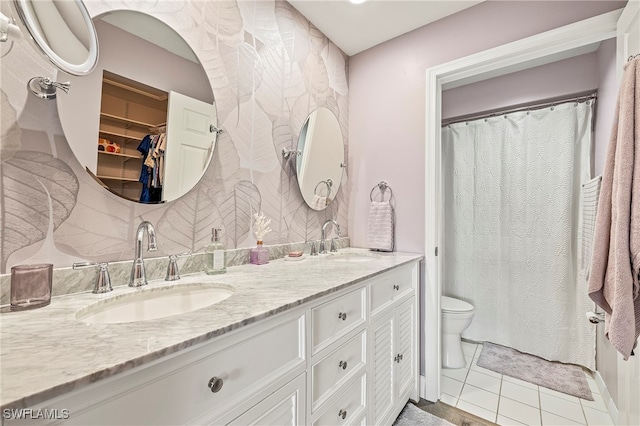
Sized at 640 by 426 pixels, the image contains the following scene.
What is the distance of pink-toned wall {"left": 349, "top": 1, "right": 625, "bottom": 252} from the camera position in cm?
156

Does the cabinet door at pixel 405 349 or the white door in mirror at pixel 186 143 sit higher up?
the white door in mirror at pixel 186 143

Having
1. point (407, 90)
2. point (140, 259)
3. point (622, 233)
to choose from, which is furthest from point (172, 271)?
point (407, 90)

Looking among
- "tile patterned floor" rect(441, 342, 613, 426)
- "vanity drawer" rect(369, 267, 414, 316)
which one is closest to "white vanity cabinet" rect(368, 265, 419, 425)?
"vanity drawer" rect(369, 267, 414, 316)

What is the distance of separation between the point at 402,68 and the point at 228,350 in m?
2.02

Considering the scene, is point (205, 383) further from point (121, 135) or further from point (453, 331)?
point (453, 331)

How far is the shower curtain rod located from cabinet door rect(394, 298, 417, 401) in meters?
1.89

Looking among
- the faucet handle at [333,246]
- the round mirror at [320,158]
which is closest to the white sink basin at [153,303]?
the round mirror at [320,158]

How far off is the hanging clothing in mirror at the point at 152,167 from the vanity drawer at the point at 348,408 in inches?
40.0

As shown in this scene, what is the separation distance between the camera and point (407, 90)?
6.35ft

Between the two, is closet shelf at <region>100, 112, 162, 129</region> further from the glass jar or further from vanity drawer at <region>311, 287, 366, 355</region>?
vanity drawer at <region>311, 287, 366, 355</region>

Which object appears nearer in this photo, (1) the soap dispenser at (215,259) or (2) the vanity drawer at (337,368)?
(2) the vanity drawer at (337,368)

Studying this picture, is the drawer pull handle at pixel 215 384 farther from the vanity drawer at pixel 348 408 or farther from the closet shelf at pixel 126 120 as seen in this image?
the closet shelf at pixel 126 120

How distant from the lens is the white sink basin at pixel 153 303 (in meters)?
0.84

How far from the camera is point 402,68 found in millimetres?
1972
